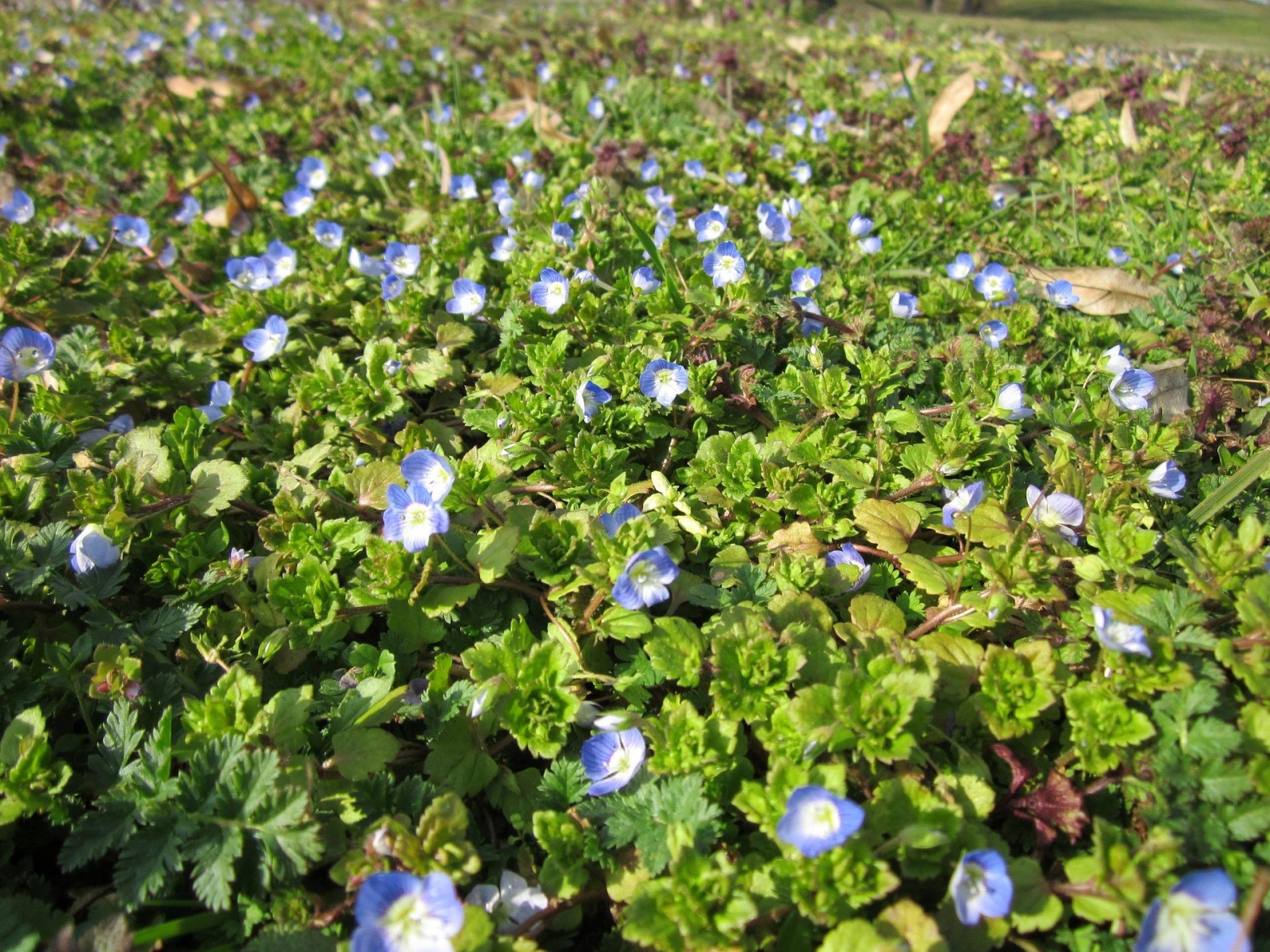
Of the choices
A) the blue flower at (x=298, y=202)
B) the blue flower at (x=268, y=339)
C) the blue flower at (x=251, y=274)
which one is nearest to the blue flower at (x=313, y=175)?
the blue flower at (x=298, y=202)

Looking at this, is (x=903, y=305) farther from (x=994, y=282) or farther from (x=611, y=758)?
(x=611, y=758)

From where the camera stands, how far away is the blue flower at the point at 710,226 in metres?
3.16

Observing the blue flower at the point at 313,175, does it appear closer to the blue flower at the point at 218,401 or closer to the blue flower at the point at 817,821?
the blue flower at the point at 218,401

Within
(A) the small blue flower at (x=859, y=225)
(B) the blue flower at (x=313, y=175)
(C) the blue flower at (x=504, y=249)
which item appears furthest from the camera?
(B) the blue flower at (x=313, y=175)

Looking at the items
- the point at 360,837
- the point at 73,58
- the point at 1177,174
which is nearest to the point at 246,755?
the point at 360,837

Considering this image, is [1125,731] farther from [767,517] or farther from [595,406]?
[595,406]

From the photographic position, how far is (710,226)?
126 inches

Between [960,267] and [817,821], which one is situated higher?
[960,267]

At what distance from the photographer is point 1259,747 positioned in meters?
1.46

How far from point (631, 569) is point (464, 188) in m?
2.66

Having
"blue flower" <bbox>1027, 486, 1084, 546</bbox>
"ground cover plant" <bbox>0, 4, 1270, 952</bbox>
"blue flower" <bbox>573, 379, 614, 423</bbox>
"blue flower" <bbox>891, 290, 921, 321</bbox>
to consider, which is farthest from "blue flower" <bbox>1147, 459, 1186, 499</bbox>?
"blue flower" <bbox>573, 379, 614, 423</bbox>

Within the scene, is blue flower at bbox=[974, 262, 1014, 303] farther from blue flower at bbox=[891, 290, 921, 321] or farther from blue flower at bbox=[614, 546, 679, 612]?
blue flower at bbox=[614, 546, 679, 612]

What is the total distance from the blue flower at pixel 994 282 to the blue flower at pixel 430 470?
2104 millimetres

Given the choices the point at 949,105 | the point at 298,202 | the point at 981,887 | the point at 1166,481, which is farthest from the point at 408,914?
the point at 949,105
